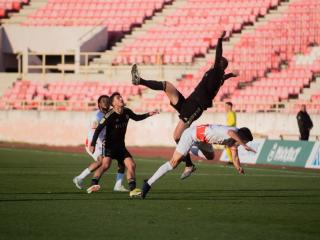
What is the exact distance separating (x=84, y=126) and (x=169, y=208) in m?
26.3

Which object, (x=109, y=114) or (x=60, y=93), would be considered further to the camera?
(x=60, y=93)

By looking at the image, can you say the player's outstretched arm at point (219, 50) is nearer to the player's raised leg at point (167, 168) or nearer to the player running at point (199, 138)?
the player running at point (199, 138)

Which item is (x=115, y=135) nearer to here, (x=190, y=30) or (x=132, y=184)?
(x=132, y=184)

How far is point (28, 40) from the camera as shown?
51.8m

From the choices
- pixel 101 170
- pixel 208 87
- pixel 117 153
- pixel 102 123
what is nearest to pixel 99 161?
pixel 101 170

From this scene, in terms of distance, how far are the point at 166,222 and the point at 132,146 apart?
26467 mm

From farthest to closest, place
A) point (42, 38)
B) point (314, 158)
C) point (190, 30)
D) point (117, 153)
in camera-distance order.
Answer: point (42, 38) < point (190, 30) < point (314, 158) < point (117, 153)

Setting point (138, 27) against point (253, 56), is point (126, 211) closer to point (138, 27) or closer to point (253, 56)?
point (253, 56)

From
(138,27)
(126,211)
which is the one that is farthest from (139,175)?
(138,27)

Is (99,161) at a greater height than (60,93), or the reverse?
(99,161)

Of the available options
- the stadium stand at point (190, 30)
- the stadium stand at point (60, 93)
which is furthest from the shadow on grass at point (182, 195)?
the stadium stand at point (190, 30)

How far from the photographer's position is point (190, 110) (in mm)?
19062

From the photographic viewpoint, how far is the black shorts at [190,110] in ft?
62.4

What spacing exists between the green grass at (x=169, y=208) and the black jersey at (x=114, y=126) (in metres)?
0.97
